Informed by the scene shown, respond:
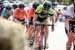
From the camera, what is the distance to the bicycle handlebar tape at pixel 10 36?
4.26 ft

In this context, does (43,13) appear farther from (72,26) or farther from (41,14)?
(72,26)

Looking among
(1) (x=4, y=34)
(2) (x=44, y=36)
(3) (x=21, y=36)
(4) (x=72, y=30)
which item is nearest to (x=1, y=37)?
(1) (x=4, y=34)

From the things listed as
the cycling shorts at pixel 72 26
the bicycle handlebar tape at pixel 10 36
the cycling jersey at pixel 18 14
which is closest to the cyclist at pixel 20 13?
the cycling jersey at pixel 18 14

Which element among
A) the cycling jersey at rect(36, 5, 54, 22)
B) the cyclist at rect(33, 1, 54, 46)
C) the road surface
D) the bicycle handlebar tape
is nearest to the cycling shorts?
the cyclist at rect(33, 1, 54, 46)

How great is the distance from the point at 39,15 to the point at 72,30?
1.85 meters

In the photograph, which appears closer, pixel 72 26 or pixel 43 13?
pixel 72 26

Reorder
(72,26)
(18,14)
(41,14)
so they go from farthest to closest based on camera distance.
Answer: (18,14) → (41,14) → (72,26)

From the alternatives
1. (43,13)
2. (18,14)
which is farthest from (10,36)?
(18,14)

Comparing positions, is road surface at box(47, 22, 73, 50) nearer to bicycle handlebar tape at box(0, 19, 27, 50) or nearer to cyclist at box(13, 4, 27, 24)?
cyclist at box(13, 4, 27, 24)

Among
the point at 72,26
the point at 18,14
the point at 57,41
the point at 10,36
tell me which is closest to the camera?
the point at 10,36

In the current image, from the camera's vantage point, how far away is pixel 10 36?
4.32 feet

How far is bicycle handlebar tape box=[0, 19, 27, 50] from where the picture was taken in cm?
130

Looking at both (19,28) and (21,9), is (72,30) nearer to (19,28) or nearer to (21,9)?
(21,9)

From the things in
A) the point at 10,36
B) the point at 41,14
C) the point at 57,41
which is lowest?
the point at 57,41
